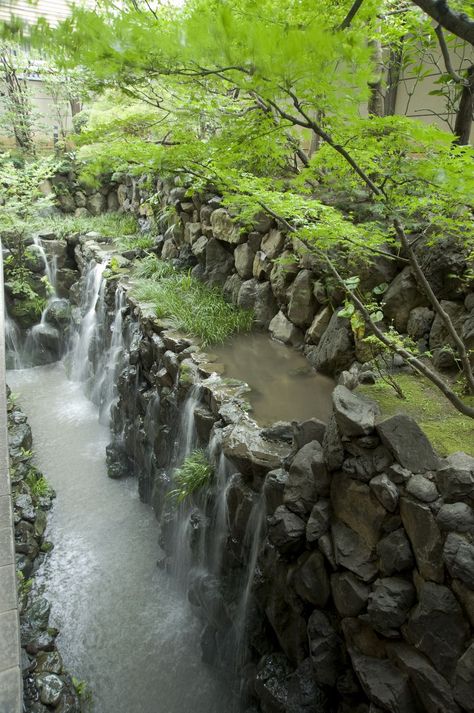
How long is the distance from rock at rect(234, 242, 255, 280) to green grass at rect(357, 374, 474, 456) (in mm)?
4509

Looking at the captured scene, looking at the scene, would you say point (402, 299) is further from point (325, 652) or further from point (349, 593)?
point (325, 652)

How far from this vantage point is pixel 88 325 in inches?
486

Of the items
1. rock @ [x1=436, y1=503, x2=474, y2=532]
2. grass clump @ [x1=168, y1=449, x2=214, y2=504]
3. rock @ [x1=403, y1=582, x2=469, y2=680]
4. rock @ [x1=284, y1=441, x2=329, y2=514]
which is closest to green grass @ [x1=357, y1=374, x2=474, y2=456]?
rock @ [x1=436, y1=503, x2=474, y2=532]

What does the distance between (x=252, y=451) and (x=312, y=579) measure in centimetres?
153

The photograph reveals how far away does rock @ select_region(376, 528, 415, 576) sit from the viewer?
3.78 metres

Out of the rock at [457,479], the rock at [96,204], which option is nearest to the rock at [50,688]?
the rock at [457,479]

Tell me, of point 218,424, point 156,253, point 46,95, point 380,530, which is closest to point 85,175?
point 218,424

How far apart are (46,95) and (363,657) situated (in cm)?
2107

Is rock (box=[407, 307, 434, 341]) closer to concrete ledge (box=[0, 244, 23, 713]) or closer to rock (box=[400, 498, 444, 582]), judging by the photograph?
rock (box=[400, 498, 444, 582])

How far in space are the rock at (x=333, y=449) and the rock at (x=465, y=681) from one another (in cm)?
171

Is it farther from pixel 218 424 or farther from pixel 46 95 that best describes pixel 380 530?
pixel 46 95

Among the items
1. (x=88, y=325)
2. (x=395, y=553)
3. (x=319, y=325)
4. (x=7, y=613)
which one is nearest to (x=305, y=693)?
(x=395, y=553)

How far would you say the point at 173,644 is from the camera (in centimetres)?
621

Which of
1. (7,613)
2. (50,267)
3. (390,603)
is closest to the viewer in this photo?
(7,613)
